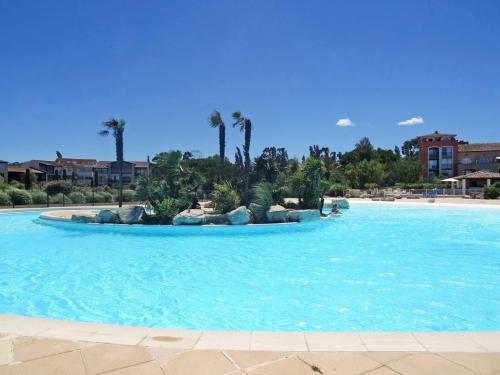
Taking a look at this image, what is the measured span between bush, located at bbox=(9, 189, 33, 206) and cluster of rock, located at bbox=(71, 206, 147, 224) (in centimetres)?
1236

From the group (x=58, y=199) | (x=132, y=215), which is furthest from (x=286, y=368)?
(x=58, y=199)

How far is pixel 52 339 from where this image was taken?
3.18 meters

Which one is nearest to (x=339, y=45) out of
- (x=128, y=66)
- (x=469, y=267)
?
(x=128, y=66)

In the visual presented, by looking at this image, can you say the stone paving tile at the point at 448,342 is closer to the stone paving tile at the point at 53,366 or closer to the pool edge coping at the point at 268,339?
the pool edge coping at the point at 268,339

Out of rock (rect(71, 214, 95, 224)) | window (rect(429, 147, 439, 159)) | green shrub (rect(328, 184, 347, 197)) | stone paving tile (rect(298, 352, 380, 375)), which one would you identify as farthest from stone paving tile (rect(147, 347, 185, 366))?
window (rect(429, 147, 439, 159))

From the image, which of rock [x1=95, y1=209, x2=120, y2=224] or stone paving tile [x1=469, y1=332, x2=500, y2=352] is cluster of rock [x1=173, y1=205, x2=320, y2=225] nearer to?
rock [x1=95, y1=209, x2=120, y2=224]

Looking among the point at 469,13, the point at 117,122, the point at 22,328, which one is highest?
the point at 469,13

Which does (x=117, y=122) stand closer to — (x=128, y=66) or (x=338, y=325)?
(x=128, y=66)

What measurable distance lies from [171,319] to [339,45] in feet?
53.6

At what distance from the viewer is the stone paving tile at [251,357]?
2.71 meters

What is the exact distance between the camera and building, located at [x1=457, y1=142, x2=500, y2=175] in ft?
170

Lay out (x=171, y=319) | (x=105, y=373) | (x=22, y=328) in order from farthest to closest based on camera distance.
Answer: (x=171, y=319)
(x=22, y=328)
(x=105, y=373)

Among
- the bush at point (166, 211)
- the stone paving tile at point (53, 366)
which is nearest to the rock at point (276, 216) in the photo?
the bush at point (166, 211)

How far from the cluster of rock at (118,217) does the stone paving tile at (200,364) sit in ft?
46.9
